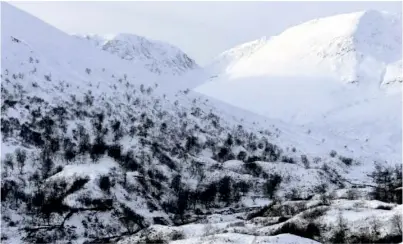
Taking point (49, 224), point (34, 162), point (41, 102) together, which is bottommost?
point (49, 224)

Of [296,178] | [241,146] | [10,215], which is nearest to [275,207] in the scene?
[10,215]

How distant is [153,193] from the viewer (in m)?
129

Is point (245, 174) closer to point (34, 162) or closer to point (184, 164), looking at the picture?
point (184, 164)

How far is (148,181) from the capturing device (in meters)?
132

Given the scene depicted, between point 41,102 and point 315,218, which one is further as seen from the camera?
point 41,102

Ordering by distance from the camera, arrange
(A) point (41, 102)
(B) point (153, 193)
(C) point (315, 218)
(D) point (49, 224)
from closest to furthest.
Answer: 1. (C) point (315, 218)
2. (D) point (49, 224)
3. (B) point (153, 193)
4. (A) point (41, 102)

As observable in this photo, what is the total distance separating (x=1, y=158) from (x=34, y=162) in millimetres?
7008

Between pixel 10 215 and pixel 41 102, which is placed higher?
pixel 41 102

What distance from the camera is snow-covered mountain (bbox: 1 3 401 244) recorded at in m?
75.3

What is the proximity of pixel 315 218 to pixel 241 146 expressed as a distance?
115381mm

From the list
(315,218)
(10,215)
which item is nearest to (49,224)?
(10,215)

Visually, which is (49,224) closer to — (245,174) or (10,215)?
(10,215)

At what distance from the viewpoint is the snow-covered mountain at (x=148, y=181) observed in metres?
75.3

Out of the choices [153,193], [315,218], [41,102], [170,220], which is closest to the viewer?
[315,218]
